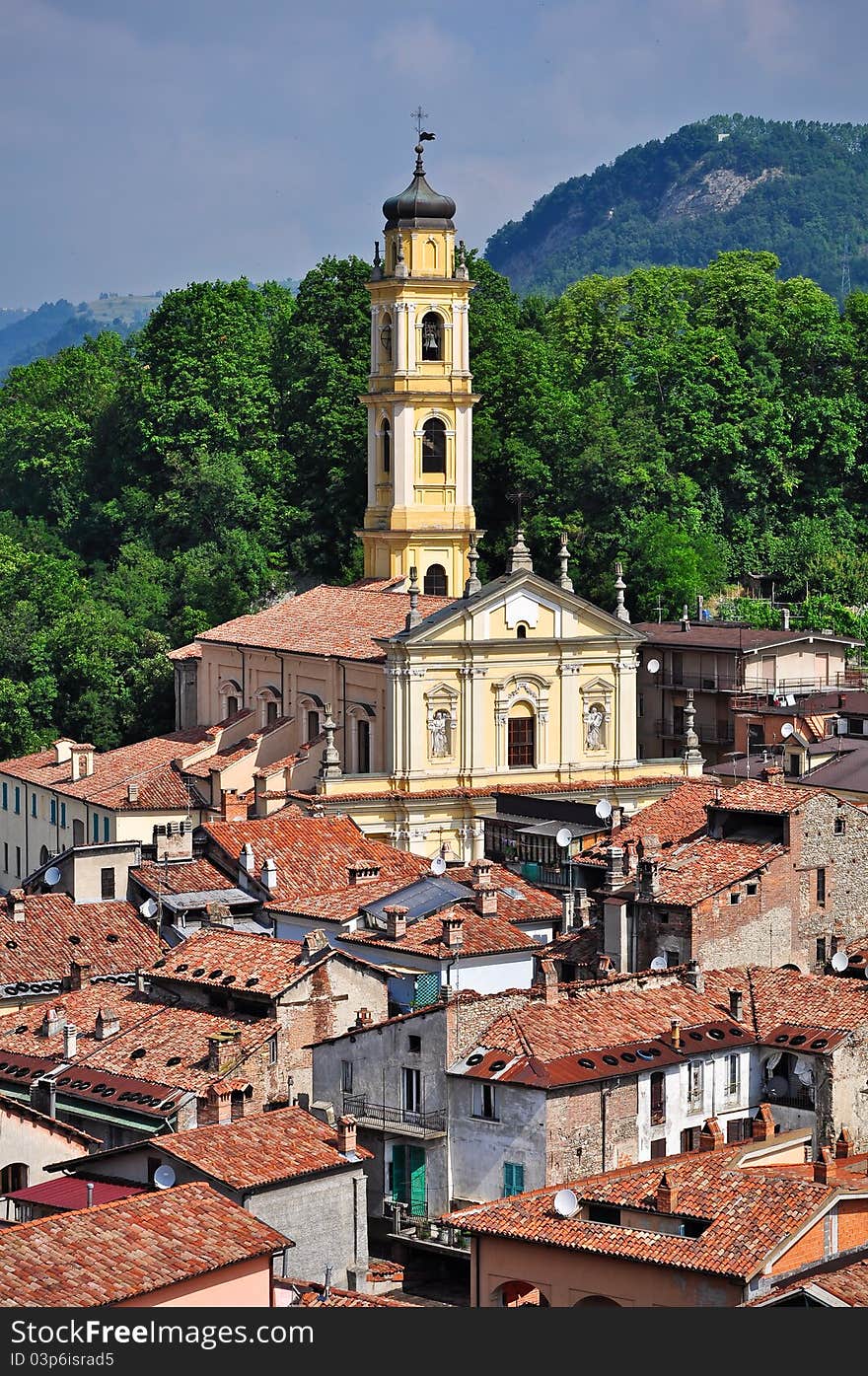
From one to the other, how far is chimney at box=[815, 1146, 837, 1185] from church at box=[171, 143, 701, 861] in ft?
77.0

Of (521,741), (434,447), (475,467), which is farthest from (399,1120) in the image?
(475,467)

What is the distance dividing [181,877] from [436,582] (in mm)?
20338

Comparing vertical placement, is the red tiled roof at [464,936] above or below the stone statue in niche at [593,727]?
below

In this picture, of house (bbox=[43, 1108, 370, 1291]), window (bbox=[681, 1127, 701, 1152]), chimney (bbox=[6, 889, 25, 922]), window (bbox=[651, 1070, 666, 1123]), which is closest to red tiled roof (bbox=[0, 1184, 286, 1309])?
house (bbox=[43, 1108, 370, 1291])

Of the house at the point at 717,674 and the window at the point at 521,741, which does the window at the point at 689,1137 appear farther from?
the house at the point at 717,674

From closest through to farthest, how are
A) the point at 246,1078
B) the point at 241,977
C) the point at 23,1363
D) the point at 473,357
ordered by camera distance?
the point at 23,1363 → the point at 246,1078 → the point at 241,977 → the point at 473,357

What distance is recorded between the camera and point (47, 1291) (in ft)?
71.2

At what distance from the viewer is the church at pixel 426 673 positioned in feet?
175

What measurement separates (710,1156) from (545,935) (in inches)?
484

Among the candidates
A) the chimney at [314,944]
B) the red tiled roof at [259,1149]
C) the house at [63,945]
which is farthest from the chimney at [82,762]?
the red tiled roof at [259,1149]

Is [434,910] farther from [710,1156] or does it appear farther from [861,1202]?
Answer: [861,1202]

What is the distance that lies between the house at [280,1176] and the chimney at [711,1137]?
4149 millimetres

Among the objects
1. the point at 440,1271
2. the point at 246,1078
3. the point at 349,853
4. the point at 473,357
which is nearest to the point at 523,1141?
the point at 440,1271

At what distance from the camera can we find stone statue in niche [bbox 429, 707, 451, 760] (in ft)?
177
